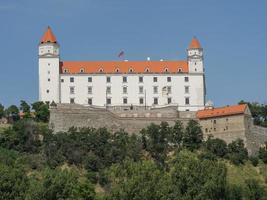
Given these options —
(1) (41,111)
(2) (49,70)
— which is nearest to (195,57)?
(2) (49,70)

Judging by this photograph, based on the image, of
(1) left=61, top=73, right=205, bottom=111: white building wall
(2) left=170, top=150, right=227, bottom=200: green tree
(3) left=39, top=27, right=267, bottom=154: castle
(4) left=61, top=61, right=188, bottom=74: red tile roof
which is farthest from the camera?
(4) left=61, top=61, right=188, bottom=74: red tile roof

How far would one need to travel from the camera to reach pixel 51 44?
380 ft

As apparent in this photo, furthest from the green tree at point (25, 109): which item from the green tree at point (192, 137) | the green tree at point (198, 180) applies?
the green tree at point (198, 180)

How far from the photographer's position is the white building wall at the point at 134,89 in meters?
114

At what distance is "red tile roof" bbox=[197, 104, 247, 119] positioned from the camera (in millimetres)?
106512

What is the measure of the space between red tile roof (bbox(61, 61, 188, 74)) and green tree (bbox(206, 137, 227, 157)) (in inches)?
566

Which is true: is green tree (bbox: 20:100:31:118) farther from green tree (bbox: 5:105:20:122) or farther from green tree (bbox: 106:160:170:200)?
green tree (bbox: 106:160:170:200)

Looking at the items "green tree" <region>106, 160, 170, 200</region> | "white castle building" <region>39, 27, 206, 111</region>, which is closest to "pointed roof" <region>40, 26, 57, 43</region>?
"white castle building" <region>39, 27, 206, 111</region>

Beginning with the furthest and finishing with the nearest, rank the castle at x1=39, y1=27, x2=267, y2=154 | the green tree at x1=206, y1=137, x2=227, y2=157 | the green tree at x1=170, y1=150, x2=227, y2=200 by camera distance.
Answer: the castle at x1=39, y1=27, x2=267, y2=154 → the green tree at x1=206, y1=137, x2=227, y2=157 → the green tree at x1=170, y1=150, x2=227, y2=200

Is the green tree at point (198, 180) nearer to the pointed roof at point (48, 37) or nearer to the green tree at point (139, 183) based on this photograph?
the green tree at point (139, 183)

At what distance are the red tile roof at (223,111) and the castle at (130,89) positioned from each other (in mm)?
113

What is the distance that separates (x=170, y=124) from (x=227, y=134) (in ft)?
21.8

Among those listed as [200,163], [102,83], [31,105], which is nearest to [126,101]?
[102,83]

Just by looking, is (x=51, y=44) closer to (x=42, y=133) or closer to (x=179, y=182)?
(x=42, y=133)
